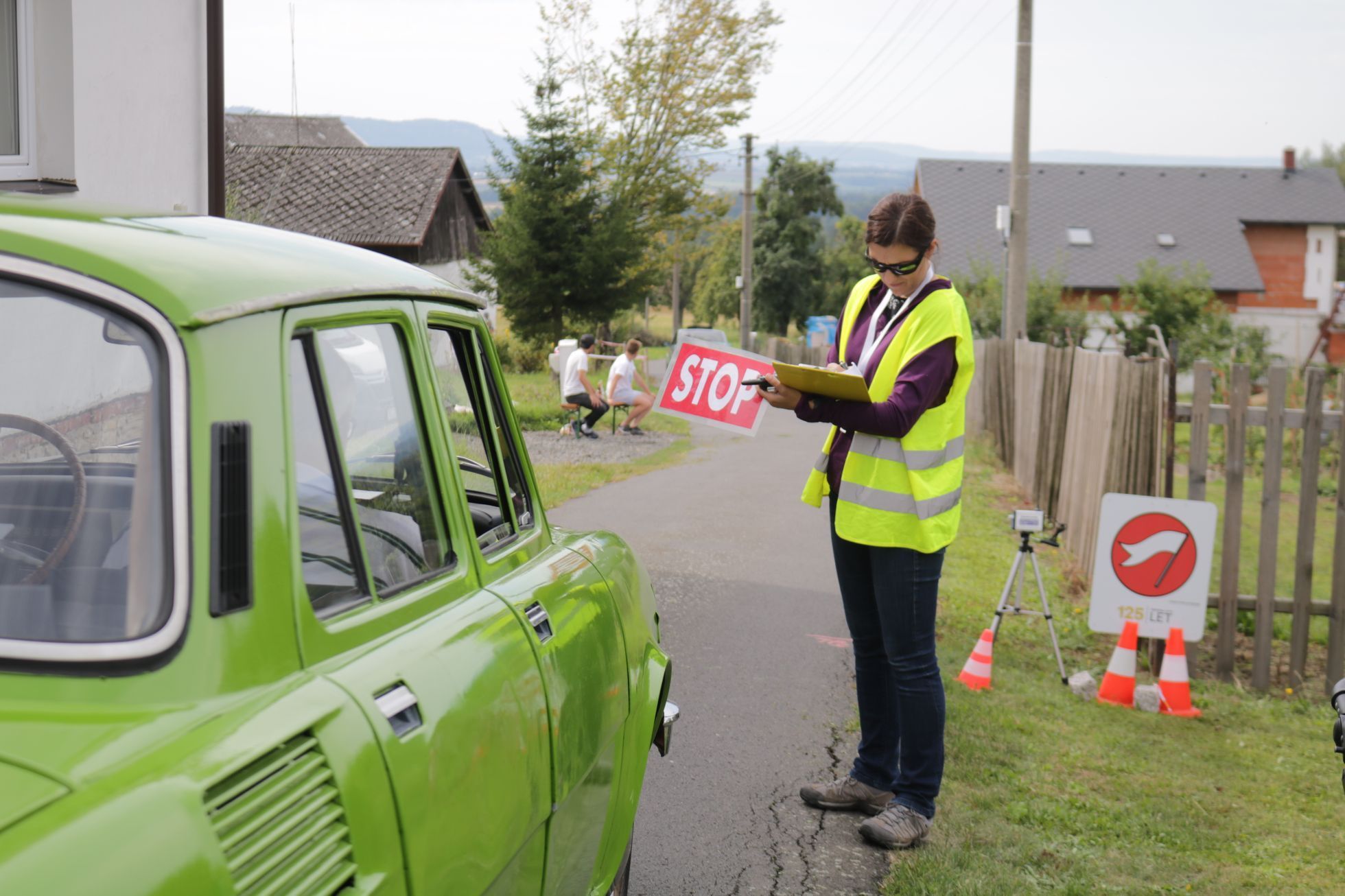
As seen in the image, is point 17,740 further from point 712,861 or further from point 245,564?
point 712,861

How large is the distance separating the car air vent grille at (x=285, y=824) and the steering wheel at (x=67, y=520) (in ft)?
1.47

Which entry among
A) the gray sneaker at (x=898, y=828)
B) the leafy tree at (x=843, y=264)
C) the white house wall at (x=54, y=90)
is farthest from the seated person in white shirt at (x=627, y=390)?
the leafy tree at (x=843, y=264)

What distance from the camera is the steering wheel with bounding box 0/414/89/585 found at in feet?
5.95

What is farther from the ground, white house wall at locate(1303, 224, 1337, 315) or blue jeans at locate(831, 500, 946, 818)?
white house wall at locate(1303, 224, 1337, 315)

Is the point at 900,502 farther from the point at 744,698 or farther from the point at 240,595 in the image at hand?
the point at 240,595

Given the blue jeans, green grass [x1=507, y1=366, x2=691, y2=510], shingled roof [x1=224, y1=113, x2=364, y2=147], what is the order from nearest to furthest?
the blue jeans
green grass [x1=507, y1=366, x2=691, y2=510]
shingled roof [x1=224, y1=113, x2=364, y2=147]

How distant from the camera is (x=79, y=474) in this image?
1926 mm

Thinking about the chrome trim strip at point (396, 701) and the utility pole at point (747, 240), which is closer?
the chrome trim strip at point (396, 701)

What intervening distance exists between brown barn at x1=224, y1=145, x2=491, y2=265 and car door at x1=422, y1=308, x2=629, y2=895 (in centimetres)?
3382

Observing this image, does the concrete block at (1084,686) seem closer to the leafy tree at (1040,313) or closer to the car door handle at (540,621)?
the car door handle at (540,621)

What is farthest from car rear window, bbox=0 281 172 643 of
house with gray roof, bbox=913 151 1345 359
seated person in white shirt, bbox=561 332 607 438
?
house with gray roof, bbox=913 151 1345 359

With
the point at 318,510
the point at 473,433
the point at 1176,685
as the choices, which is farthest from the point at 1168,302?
the point at 318,510

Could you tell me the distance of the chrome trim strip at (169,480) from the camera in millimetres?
1636

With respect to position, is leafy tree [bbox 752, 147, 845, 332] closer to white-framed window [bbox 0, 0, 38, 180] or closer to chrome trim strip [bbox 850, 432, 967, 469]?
white-framed window [bbox 0, 0, 38, 180]
